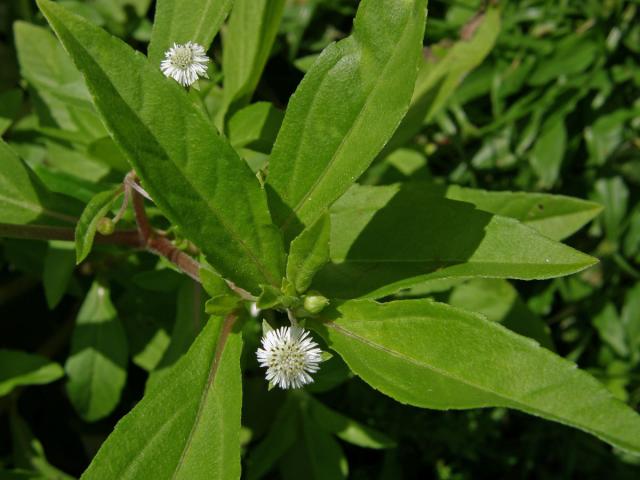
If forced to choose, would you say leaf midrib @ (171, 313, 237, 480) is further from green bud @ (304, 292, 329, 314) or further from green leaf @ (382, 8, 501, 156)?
green leaf @ (382, 8, 501, 156)

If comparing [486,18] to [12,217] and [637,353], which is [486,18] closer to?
[637,353]

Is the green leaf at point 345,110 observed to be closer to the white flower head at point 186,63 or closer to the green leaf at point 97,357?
the white flower head at point 186,63

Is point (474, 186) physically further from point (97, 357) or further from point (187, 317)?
point (97, 357)

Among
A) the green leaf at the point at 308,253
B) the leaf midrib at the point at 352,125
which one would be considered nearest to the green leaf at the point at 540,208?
the leaf midrib at the point at 352,125

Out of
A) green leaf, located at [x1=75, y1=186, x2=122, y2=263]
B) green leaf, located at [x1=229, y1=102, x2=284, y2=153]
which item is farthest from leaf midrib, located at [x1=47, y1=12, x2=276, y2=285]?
green leaf, located at [x1=229, y1=102, x2=284, y2=153]

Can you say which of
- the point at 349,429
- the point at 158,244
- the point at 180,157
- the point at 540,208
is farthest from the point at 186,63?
the point at 349,429

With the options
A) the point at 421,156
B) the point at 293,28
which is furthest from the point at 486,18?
the point at 293,28
